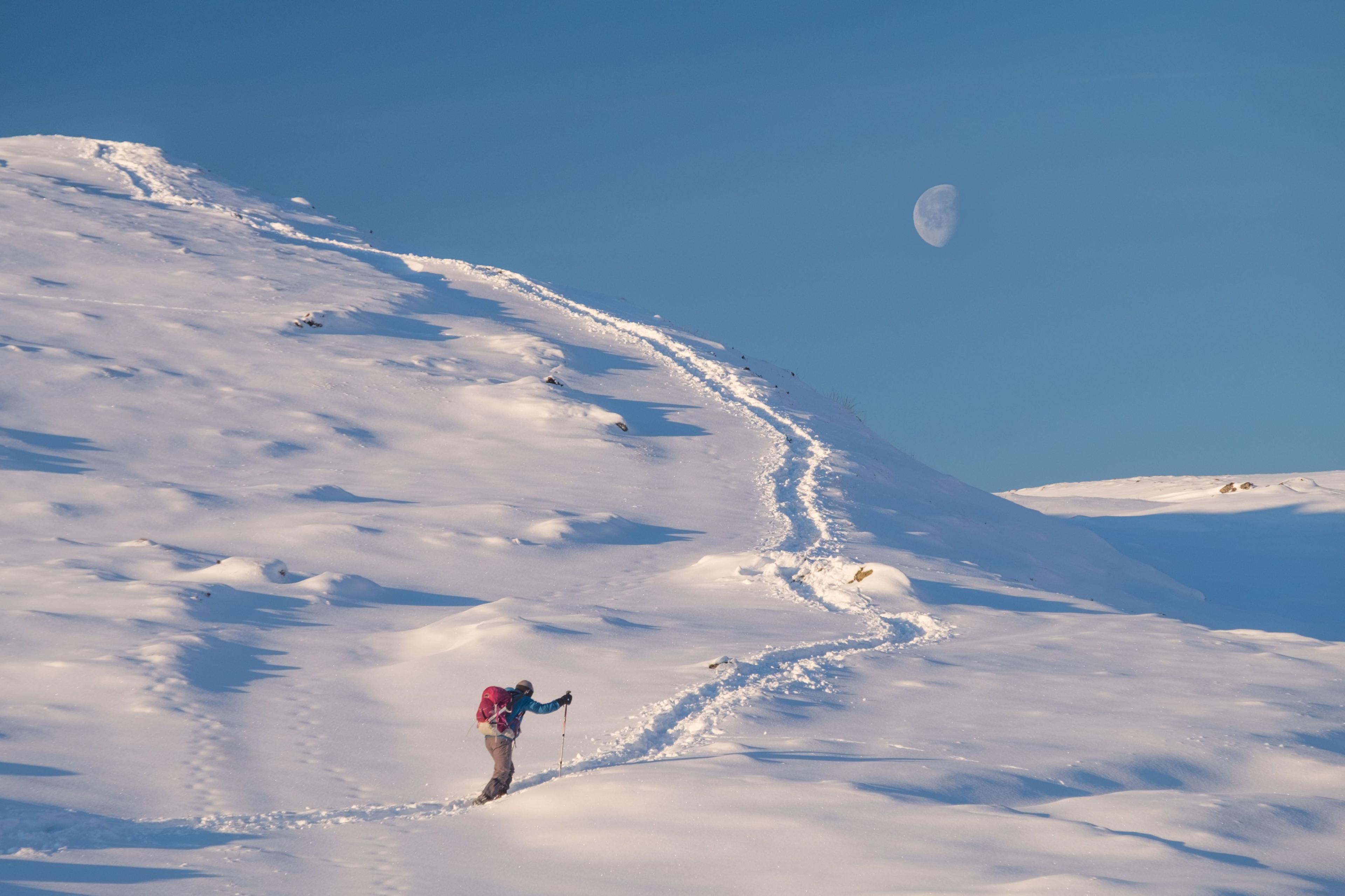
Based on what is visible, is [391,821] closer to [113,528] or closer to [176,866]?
[176,866]

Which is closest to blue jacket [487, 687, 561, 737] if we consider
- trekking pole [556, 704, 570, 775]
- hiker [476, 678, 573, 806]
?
hiker [476, 678, 573, 806]

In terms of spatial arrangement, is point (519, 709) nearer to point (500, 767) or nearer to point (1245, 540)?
point (500, 767)

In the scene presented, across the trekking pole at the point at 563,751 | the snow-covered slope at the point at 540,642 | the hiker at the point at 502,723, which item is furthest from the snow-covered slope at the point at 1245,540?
the hiker at the point at 502,723

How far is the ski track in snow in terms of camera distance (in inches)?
350

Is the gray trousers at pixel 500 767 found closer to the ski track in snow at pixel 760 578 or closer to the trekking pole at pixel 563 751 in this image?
the ski track in snow at pixel 760 578

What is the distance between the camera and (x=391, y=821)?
9.26 metres

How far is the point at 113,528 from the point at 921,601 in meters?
13.0

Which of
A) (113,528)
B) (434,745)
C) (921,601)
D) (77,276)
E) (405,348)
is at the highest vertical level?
(77,276)

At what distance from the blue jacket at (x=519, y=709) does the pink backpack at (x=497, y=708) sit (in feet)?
0.06

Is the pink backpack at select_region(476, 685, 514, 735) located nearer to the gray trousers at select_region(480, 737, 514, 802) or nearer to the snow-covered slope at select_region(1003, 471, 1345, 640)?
the gray trousers at select_region(480, 737, 514, 802)

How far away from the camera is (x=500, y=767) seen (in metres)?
9.95

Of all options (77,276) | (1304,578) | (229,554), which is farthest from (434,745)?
(1304,578)

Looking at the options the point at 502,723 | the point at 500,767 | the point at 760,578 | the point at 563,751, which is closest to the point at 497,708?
the point at 502,723

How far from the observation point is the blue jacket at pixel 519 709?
1006cm
